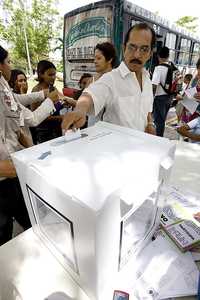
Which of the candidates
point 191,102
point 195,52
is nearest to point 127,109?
point 191,102

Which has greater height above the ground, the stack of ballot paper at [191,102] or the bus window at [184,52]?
the bus window at [184,52]

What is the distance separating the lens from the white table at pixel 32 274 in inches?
22.8

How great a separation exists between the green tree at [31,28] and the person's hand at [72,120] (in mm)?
13086

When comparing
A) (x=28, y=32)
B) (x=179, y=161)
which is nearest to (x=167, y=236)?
(x=179, y=161)

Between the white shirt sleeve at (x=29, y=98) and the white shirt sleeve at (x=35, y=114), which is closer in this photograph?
the white shirt sleeve at (x=35, y=114)

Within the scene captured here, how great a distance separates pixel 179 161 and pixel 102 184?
0.99 meters

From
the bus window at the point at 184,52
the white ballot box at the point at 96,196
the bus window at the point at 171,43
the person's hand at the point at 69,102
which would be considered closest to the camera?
the white ballot box at the point at 96,196

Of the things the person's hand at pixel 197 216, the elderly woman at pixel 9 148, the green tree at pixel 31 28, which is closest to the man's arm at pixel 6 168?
the elderly woman at pixel 9 148

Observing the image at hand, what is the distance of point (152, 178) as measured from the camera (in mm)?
524

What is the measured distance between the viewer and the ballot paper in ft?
1.90

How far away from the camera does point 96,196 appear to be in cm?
41

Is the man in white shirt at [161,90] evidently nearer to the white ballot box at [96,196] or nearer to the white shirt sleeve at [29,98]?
the white shirt sleeve at [29,98]

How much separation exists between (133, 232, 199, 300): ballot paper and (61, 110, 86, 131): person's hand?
466mm


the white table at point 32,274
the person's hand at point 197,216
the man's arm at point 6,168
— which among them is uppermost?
the man's arm at point 6,168
